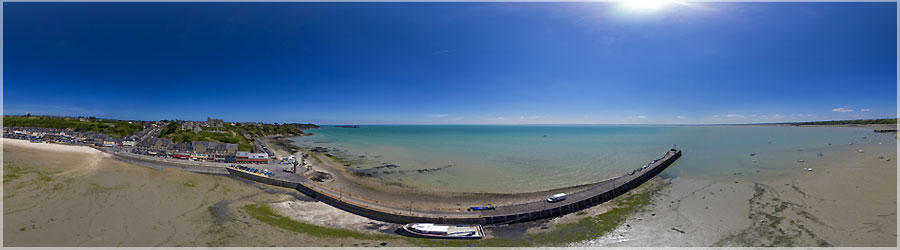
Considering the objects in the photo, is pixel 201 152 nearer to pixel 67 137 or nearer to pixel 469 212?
pixel 67 137

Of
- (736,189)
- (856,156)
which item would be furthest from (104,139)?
(856,156)

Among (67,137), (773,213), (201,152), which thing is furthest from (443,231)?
(67,137)

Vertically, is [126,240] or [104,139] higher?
[104,139]

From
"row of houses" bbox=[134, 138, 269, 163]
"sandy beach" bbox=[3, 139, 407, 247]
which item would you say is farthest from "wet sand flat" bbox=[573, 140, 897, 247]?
"row of houses" bbox=[134, 138, 269, 163]

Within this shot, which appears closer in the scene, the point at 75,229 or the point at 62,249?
the point at 62,249

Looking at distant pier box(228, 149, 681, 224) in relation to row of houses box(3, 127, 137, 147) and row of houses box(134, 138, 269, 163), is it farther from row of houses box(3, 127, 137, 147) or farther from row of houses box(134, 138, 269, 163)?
row of houses box(3, 127, 137, 147)

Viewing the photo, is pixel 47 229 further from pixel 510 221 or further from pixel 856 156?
pixel 856 156

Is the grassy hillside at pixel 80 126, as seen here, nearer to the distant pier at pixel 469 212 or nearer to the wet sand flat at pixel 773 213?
the distant pier at pixel 469 212

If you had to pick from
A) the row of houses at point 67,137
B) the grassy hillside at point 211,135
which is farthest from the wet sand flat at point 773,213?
the row of houses at point 67,137
